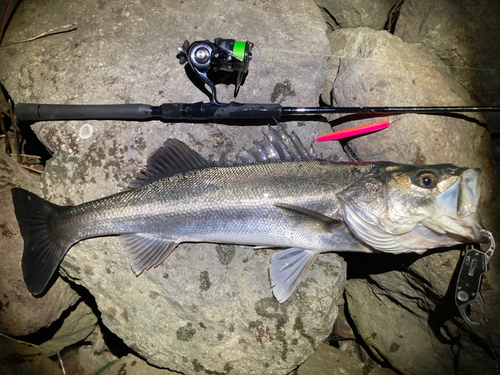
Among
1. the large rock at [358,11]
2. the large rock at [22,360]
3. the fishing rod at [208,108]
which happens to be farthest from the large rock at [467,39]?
the large rock at [22,360]

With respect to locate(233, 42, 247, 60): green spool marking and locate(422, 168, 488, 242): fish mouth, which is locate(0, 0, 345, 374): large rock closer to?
locate(233, 42, 247, 60): green spool marking

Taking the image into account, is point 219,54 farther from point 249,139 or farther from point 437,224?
point 437,224

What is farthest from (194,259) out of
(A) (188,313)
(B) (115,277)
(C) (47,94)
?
(C) (47,94)

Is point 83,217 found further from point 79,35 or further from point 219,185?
point 79,35

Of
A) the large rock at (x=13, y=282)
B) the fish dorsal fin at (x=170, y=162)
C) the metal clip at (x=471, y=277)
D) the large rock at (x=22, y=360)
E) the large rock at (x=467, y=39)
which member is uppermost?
the large rock at (x=467, y=39)

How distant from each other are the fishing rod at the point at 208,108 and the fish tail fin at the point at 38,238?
816 millimetres

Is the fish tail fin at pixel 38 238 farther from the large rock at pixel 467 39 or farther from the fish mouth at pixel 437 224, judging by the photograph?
the large rock at pixel 467 39

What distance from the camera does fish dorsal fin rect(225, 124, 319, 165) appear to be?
283 cm

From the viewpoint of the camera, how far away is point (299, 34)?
3.15 metres

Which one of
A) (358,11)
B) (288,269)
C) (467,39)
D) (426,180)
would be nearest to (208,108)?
(288,269)

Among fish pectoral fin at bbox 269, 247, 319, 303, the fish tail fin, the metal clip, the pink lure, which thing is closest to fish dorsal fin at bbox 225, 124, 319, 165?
the pink lure

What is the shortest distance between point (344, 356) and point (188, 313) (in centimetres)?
204

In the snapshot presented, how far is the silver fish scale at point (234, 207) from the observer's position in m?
2.67

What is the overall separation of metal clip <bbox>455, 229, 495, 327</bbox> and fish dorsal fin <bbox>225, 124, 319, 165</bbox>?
1.54 m
